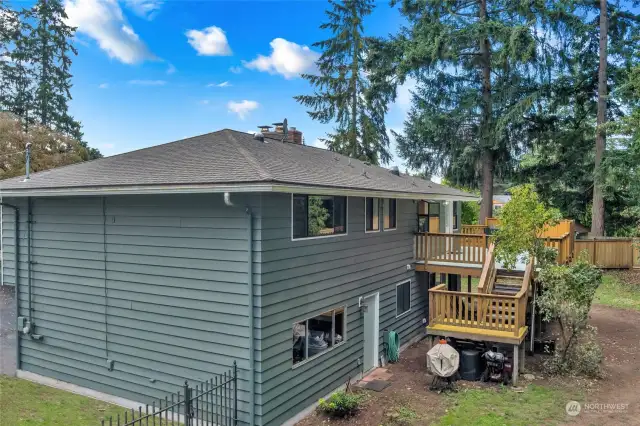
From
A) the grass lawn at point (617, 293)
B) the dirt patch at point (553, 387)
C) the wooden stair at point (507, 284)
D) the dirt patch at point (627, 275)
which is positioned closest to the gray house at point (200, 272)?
the dirt patch at point (553, 387)

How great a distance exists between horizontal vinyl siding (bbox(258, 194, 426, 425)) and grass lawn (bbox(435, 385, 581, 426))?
2.35m

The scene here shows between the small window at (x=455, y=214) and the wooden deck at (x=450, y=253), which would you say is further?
the small window at (x=455, y=214)

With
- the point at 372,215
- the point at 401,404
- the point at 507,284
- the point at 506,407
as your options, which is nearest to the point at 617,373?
the point at 507,284

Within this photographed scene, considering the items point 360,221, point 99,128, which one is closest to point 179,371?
point 360,221

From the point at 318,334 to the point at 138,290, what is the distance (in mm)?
3571

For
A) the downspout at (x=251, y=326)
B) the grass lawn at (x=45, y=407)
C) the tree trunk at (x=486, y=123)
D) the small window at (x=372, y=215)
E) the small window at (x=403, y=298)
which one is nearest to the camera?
the downspout at (x=251, y=326)

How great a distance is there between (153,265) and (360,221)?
15.3 ft

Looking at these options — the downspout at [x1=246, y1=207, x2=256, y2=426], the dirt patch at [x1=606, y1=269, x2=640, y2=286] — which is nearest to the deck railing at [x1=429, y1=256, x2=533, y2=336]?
the downspout at [x1=246, y1=207, x2=256, y2=426]

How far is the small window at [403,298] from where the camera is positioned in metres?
12.1

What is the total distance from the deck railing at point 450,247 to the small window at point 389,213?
67.0 inches

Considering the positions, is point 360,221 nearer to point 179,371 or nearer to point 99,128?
point 179,371

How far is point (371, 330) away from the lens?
10656 millimetres

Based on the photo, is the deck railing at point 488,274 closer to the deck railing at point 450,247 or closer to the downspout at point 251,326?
the deck railing at point 450,247

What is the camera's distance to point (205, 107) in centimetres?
2441
